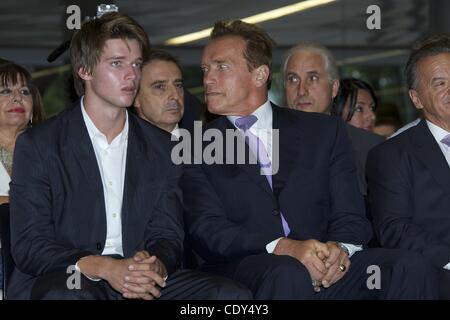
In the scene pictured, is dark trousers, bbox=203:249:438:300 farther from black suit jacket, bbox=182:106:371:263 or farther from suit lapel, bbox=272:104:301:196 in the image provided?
suit lapel, bbox=272:104:301:196

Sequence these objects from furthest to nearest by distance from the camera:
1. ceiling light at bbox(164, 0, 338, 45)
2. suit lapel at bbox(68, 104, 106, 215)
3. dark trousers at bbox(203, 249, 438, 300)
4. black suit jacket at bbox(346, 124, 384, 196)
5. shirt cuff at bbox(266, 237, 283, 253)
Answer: ceiling light at bbox(164, 0, 338, 45) → black suit jacket at bbox(346, 124, 384, 196) → shirt cuff at bbox(266, 237, 283, 253) → suit lapel at bbox(68, 104, 106, 215) → dark trousers at bbox(203, 249, 438, 300)

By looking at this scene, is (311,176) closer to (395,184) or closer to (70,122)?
(395,184)

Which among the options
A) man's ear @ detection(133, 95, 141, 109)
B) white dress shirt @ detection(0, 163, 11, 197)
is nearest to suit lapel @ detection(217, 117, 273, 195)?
man's ear @ detection(133, 95, 141, 109)

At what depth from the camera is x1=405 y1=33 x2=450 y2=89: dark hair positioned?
4945 mm

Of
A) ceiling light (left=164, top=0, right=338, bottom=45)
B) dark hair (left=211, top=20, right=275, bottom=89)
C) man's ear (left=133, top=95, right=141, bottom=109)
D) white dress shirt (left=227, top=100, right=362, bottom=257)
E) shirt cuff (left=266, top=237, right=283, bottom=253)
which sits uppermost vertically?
ceiling light (left=164, top=0, right=338, bottom=45)

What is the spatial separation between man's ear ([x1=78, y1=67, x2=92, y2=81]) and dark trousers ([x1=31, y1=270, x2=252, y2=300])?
997 millimetres

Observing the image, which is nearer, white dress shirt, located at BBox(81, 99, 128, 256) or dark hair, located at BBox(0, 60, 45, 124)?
white dress shirt, located at BBox(81, 99, 128, 256)

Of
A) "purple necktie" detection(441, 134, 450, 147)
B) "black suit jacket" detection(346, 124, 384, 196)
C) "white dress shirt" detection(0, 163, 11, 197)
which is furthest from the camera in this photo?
"black suit jacket" detection(346, 124, 384, 196)

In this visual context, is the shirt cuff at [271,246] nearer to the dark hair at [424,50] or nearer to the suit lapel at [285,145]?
the suit lapel at [285,145]

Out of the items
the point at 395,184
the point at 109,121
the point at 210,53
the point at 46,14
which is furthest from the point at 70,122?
the point at 46,14

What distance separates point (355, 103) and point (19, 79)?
2452 millimetres

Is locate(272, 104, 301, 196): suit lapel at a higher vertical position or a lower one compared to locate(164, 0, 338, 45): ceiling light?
lower

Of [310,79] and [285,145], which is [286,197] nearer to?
[285,145]

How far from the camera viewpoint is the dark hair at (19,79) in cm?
576
